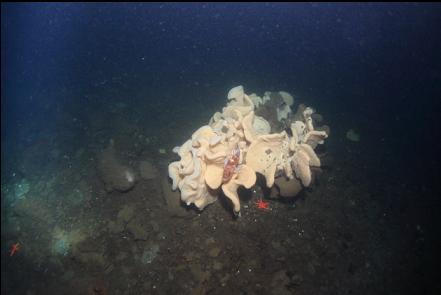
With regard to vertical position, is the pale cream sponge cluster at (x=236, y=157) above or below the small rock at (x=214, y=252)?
above

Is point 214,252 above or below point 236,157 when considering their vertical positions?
below

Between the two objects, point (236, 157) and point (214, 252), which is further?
point (214, 252)

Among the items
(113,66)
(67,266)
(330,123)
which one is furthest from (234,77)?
(67,266)

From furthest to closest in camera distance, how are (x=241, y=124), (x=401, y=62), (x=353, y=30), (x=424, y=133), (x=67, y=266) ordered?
(x=353, y=30)
(x=401, y=62)
(x=424, y=133)
(x=67, y=266)
(x=241, y=124)

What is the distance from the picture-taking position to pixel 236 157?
4129 millimetres

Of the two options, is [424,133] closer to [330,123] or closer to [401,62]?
[330,123]

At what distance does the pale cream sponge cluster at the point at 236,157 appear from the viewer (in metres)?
4.06

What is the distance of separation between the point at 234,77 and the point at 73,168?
20.3 feet

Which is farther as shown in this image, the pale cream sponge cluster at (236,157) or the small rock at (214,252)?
the small rock at (214,252)

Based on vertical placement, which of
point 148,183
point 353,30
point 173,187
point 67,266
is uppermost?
point 173,187

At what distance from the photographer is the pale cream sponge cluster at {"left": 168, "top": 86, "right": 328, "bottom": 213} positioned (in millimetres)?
4062

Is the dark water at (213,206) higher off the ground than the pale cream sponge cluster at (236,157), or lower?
lower

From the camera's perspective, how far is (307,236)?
180 inches

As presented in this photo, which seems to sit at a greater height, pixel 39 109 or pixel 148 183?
pixel 148 183
